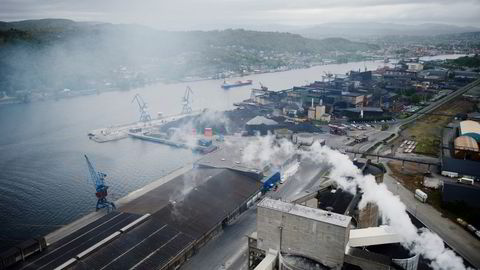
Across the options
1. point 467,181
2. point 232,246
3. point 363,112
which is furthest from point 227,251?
point 363,112

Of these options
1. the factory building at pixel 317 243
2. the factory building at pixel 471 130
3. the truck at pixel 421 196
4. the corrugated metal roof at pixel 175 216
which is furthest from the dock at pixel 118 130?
the factory building at pixel 471 130

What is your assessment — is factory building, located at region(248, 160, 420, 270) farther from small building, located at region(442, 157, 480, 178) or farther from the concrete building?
small building, located at region(442, 157, 480, 178)

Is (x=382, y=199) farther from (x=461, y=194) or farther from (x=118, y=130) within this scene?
(x=118, y=130)

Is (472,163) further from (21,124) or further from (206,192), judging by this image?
(21,124)

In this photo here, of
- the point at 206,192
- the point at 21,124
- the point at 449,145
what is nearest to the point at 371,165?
the point at 206,192

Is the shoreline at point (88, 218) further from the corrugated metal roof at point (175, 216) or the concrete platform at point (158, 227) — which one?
the corrugated metal roof at point (175, 216)

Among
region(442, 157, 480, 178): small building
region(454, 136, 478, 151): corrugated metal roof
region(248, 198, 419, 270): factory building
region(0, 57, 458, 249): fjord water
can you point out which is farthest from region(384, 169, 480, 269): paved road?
region(0, 57, 458, 249): fjord water

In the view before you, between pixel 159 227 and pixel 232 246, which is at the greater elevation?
pixel 159 227
